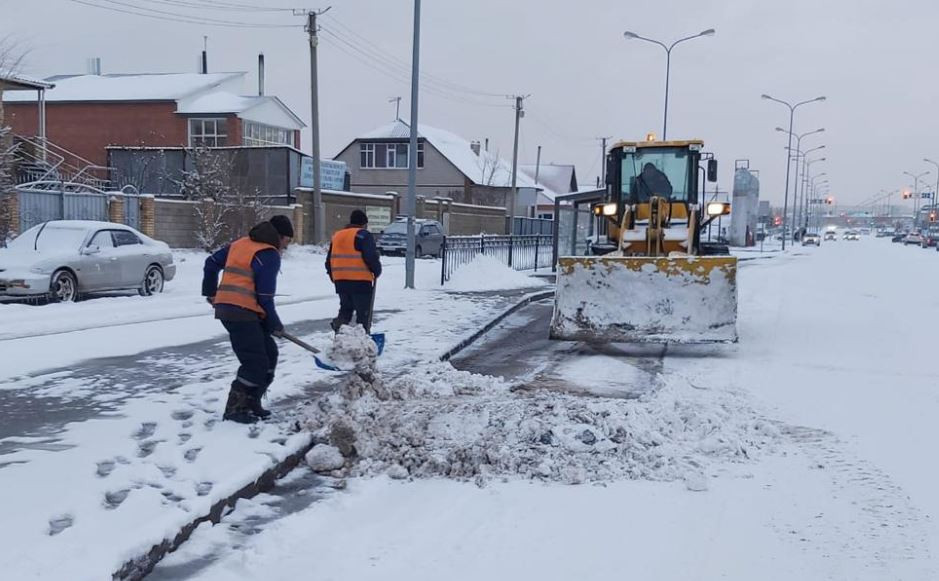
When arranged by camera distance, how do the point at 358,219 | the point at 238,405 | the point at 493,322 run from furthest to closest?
the point at 493,322 < the point at 358,219 < the point at 238,405

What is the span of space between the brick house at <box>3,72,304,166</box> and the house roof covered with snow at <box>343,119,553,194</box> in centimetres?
1583

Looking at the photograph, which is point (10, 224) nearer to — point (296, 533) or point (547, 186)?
point (296, 533)

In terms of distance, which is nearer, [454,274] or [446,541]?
[446,541]

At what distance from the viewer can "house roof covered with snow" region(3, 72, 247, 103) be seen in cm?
4300

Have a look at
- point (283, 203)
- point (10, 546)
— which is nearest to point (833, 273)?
point (283, 203)

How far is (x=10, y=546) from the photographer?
4031 mm

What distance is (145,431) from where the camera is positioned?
627 centimetres

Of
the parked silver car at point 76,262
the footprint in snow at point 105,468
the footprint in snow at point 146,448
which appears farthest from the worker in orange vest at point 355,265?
the parked silver car at point 76,262

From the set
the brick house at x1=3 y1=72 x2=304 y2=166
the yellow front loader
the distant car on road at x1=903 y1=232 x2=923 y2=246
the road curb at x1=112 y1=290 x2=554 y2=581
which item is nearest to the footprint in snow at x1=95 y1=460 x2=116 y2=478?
the road curb at x1=112 y1=290 x2=554 y2=581

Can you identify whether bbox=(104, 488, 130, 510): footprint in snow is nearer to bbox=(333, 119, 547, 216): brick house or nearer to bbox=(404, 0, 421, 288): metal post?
bbox=(404, 0, 421, 288): metal post

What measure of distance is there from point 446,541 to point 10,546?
2.15m

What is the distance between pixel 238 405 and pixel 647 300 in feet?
20.3

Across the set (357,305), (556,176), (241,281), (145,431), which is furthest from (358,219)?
(556,176)

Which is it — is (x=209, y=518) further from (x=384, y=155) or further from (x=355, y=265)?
(x=384, y=155)
